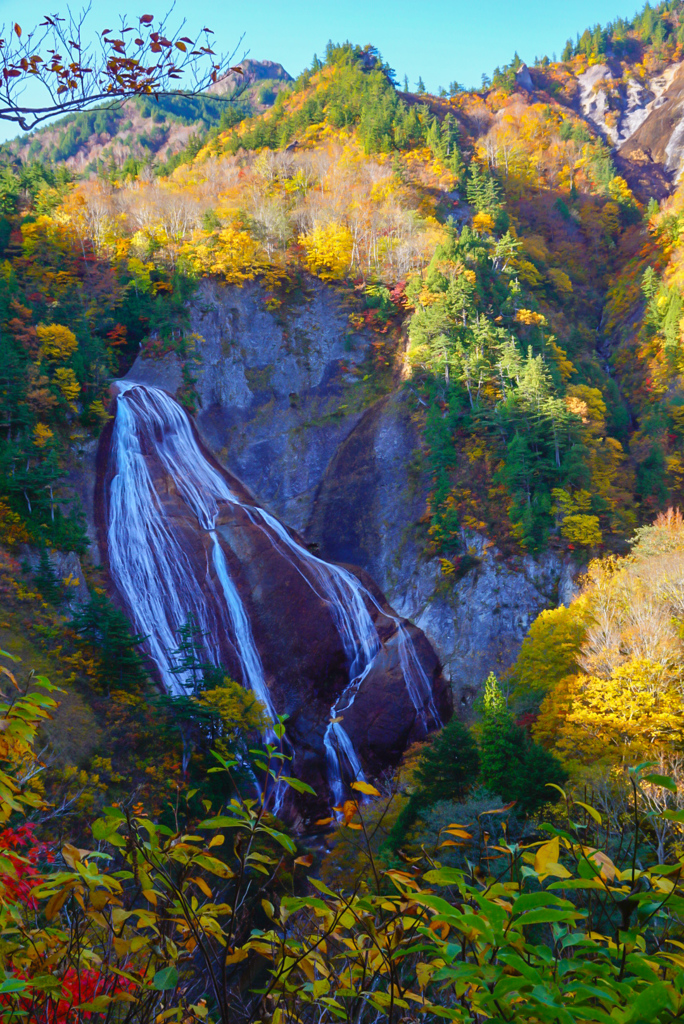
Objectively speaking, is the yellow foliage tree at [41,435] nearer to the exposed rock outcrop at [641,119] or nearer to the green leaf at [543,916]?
the green leaf at [543,916]

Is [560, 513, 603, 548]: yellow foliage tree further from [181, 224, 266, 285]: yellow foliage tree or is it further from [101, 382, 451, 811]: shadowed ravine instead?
[181, 224, 266, 285]: yellow foliage tree

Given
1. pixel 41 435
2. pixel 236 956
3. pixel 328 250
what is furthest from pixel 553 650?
pixel 328 250

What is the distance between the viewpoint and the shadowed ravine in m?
20.3

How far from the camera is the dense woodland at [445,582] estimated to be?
1.83 meters

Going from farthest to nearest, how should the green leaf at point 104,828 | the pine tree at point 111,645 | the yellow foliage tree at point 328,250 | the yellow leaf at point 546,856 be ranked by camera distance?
the yellow foliage tree at point 328,250 → the pine tree at point 111,645 → the green leaf at point 104,828 → the yellow leaf at point 546,856

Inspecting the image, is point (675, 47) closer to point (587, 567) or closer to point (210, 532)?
point (587, 567)

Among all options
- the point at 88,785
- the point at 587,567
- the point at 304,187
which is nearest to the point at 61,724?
the point at 88,785

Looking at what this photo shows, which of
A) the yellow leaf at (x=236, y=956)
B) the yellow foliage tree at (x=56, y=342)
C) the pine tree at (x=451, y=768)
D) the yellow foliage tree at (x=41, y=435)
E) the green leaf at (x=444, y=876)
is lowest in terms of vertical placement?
the pine tree at (x=451, y=768)

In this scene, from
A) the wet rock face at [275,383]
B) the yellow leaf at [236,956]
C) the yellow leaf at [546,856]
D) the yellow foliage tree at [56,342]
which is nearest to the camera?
the yellow leaf at [546,856]

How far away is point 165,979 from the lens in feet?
4.93

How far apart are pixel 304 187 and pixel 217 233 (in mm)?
11012

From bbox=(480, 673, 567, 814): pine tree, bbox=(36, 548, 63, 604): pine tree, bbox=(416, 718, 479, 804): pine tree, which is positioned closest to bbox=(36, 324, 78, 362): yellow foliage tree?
bbox=(36, 548, 63, 604): pine tree

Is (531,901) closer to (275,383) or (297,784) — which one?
(297,784)

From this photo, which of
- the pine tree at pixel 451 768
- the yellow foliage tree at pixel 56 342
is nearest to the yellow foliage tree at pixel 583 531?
the pine tree at pixel 451 768
